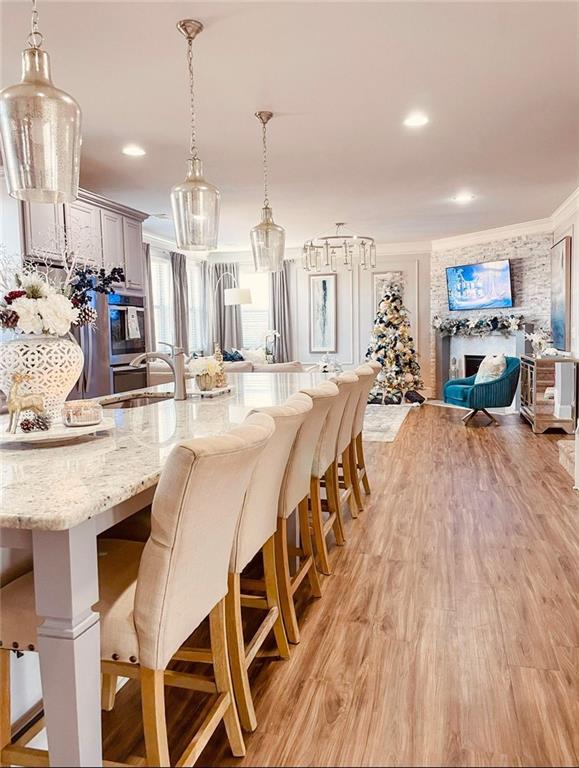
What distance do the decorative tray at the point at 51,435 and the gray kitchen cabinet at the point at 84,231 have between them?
3.28 m

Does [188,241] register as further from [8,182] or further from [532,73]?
[532,73]

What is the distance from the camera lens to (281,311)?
1088 centimetres

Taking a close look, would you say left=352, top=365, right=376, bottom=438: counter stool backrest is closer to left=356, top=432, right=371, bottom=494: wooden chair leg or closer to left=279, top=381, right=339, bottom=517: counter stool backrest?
left=356, top=432, right=371, bottom=494: wooden chair leg

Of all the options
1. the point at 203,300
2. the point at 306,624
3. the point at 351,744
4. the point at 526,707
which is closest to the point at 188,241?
the point at 306,624

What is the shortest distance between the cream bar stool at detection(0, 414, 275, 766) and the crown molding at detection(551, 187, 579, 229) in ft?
21.8

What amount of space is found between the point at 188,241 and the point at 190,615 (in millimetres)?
1922

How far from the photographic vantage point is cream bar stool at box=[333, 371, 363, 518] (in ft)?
10.5

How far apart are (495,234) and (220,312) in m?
5.24

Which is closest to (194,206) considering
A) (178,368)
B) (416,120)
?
(178,368)

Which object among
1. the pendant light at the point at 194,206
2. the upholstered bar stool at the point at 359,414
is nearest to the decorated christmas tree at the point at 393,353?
the upholstered bar stool at the point at 359,414

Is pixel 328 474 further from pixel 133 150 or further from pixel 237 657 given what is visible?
pixel 133 150

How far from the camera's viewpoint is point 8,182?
1.72 metres

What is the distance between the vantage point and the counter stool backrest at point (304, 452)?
2254 millimetres

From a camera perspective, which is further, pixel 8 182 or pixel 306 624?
pixel 306 624
